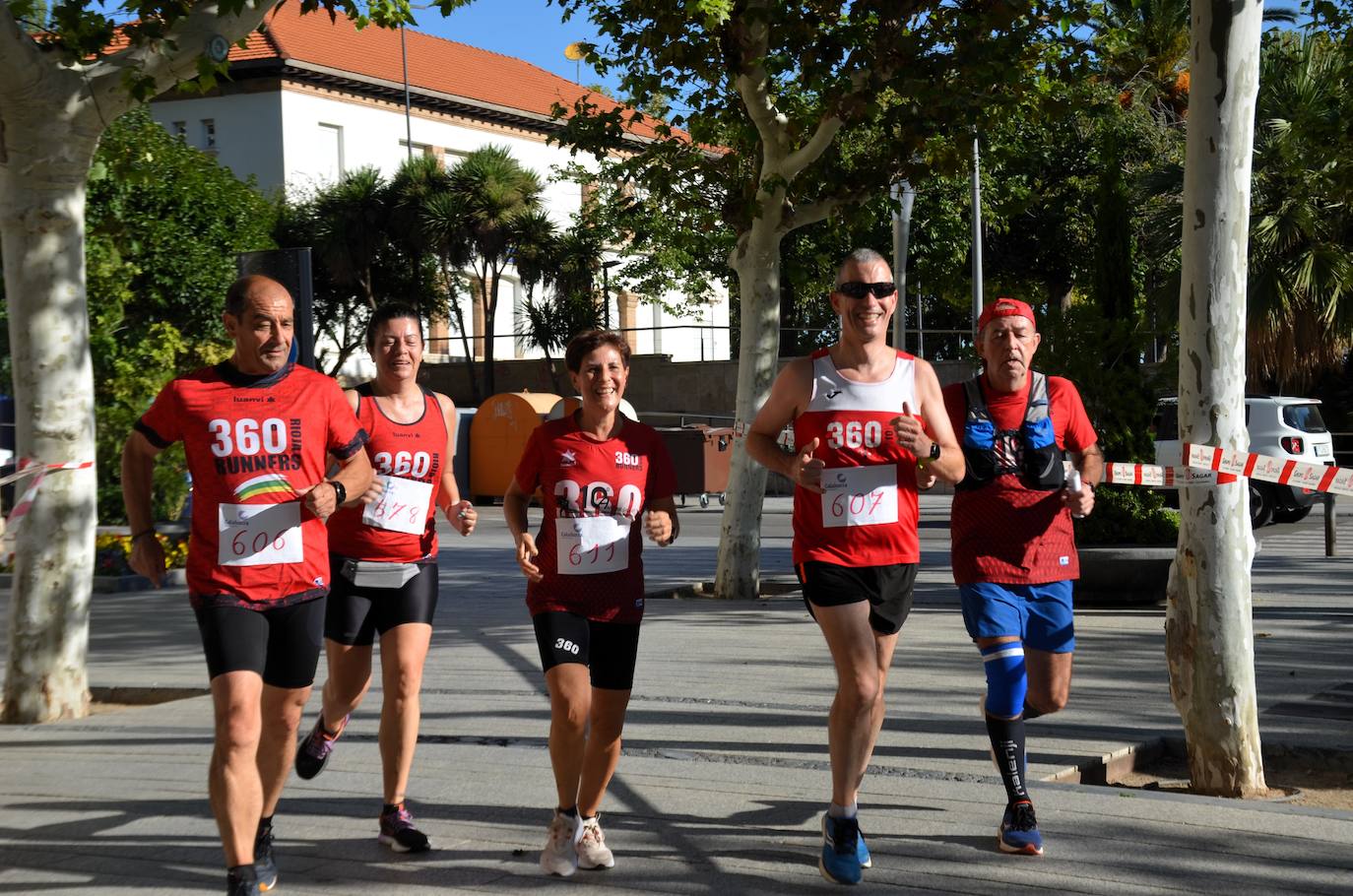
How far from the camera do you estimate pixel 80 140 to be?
793cm

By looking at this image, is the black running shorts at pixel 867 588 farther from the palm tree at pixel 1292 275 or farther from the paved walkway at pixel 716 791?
the palm tree at pixel 1292 275

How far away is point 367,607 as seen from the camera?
17.4 ft

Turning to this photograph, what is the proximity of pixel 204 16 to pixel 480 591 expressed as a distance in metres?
7.25

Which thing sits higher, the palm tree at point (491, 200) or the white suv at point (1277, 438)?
the palm tree at point (491, 200)

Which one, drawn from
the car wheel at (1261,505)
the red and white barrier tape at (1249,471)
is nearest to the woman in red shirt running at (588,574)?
the red and white barrier tape at (1249,471)

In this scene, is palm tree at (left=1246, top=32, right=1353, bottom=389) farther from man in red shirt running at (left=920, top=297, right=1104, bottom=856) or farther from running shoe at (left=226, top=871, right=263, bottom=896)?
running shoe at (left=226, top=871, right=263, bottom=896)

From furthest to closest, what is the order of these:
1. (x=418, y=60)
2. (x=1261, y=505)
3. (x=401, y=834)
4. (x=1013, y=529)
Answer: (x=418, y=60) → (x=1261, y=505) → (x=1013, y=529) → (x=401, y=834)

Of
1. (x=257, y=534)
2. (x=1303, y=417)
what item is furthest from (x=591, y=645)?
(x=1303, y=417)

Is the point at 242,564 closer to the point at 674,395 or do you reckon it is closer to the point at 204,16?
the point at 204,16

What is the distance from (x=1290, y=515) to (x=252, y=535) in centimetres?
2040

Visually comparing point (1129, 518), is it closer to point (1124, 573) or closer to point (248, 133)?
point (1124, 573)

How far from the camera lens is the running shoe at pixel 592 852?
4.83m

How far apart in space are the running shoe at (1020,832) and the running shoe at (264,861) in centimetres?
227

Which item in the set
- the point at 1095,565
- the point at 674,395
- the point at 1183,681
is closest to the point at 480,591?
the point at 1095,565
